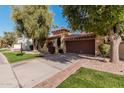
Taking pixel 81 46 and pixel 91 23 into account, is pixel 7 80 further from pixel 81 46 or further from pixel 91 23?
pixel 81 46

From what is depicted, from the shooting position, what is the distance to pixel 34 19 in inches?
917

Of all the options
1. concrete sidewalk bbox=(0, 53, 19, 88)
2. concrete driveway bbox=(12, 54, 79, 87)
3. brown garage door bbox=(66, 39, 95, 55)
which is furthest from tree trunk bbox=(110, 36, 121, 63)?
brown garage door bbox=(66, 39, 95, 55)

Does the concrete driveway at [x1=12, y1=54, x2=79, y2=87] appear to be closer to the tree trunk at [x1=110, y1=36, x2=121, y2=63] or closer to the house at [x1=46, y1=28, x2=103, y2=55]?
the tree trunk at [x1=110, y1=36, x2=121, y2=63]

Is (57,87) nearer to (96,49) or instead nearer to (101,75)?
(101,75)

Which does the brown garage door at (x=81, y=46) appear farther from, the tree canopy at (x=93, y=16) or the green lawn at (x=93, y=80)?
the green lawn at (x=93, y=80)

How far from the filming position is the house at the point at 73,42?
17.9m

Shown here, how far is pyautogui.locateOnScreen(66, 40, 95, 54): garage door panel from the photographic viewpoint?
18344 millimetres

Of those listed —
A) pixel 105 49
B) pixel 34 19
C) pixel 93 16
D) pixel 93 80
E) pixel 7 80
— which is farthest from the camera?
pixel 34 19

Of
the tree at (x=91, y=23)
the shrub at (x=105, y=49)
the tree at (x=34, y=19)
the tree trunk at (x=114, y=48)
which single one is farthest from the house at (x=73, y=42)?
the tree at (x=91, y=23)

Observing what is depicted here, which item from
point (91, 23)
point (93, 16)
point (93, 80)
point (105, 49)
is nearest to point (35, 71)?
point (93, 80)

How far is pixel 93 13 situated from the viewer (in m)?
7.72

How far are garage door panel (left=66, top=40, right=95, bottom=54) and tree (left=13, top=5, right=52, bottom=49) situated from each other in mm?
4366

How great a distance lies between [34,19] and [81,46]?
27.2 ft
